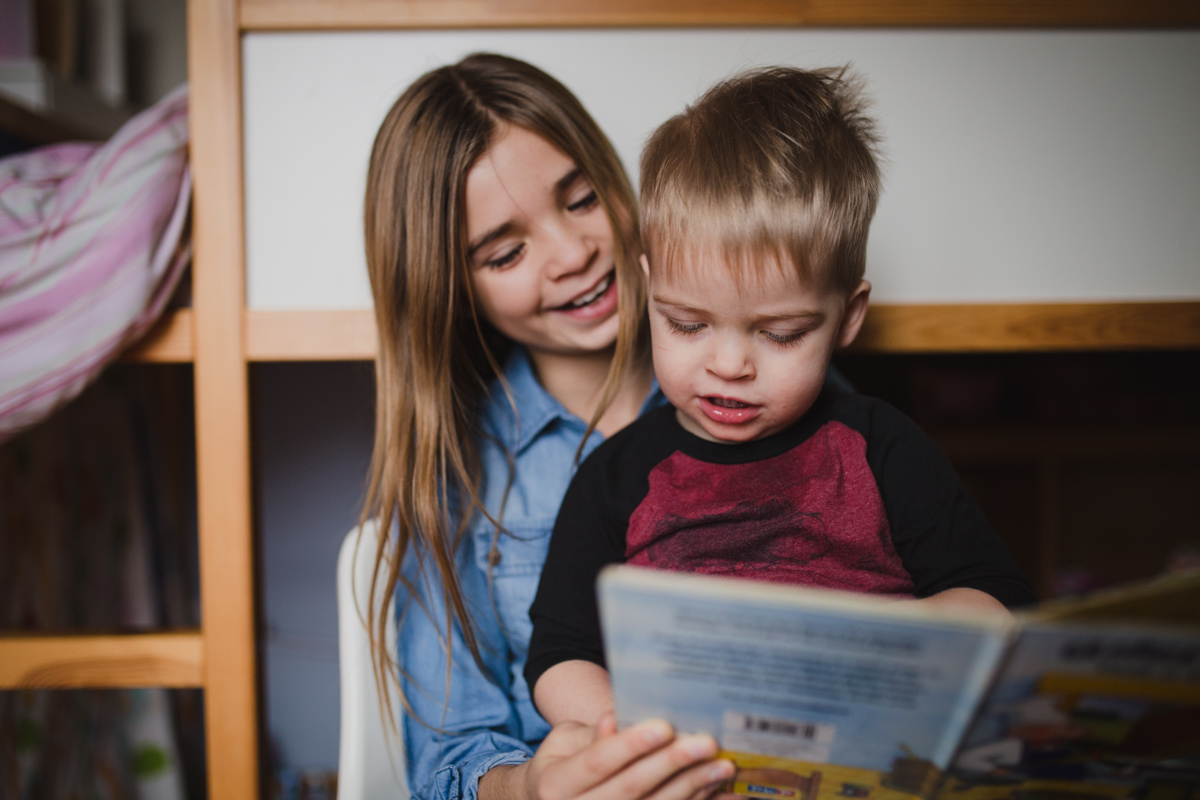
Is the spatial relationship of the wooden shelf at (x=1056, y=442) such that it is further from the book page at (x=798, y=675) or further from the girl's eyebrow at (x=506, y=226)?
the book page at (x=798, y=675)

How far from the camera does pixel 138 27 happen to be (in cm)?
189

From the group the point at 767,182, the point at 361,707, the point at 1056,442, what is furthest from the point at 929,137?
the point at 1056,442

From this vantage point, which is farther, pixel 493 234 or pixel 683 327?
pixel 493 234

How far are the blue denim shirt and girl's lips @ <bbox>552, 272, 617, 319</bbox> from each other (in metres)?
0.12

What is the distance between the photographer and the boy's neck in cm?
91

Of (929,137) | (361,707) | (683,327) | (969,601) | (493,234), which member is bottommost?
(361,707)

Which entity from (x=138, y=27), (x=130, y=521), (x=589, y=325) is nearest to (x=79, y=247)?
(x=589, y=325)

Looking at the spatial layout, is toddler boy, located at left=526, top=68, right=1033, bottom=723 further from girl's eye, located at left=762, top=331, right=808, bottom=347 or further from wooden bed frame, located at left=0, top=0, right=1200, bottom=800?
wooden bed frame, located at left=0, top=0, right=1200, bottom=800

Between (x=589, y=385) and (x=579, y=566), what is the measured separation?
0.99 ft

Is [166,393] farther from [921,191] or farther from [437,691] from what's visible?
[921,191]

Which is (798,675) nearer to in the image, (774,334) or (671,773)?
(671,773)

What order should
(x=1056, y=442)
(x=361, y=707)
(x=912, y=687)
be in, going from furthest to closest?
(x=1056, y=442)
(x=361, y=707)
(x=912, y=687)

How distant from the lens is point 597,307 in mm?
810

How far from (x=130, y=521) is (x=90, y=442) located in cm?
16
